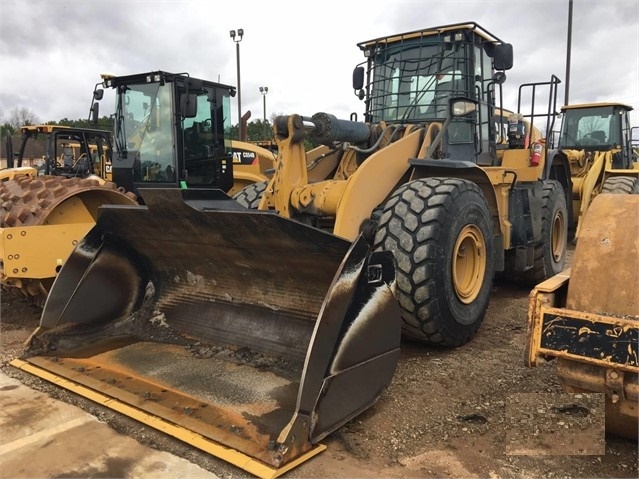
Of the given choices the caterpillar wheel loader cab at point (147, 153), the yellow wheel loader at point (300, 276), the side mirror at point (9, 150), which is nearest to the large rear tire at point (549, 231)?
the yellow wheel loader at point (300, 276)

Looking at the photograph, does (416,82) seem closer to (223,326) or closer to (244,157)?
(223,326)

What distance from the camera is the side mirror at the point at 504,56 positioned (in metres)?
5.31

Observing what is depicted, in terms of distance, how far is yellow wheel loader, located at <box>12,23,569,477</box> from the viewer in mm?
2920

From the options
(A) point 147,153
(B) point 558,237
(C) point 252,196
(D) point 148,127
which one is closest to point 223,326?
(C) point 252,196

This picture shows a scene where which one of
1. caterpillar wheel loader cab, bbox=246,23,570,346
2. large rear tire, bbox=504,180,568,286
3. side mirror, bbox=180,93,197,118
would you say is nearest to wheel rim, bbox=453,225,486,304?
caterpillar wheel loader cab, bbox=246,23,570,346

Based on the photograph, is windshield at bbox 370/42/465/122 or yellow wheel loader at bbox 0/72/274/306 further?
windshield at bbox 370/42/465/122

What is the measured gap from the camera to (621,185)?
32.1ft

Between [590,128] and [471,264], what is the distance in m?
8.66

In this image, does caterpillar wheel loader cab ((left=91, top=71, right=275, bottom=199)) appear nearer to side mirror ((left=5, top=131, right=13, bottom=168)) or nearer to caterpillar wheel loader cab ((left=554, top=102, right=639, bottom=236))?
side mirror ((left=5, top=131, right=13, bottom=168))

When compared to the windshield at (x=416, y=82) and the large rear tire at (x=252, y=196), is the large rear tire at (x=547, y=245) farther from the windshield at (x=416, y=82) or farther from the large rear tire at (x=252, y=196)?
the large rear tire at (x=252, y=196)

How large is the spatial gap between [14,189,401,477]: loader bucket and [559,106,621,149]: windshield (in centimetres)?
989

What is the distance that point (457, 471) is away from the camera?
2.63 meters

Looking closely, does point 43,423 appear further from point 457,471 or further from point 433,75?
point 433,75

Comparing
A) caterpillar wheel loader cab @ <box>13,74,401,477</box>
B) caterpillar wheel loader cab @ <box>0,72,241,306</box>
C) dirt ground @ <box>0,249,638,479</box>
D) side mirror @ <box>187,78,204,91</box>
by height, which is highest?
side mirror @ <box>187,78,204,91</box>
